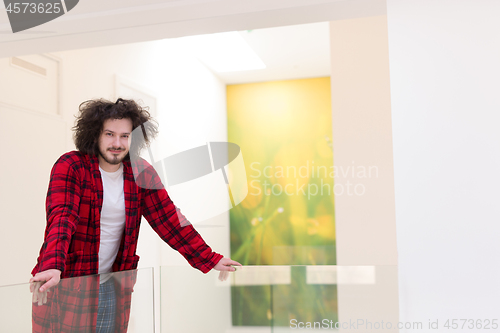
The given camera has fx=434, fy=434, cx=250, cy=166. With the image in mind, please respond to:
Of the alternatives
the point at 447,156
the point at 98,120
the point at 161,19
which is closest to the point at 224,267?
A: the point at 98,120

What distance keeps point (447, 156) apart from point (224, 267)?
969mm

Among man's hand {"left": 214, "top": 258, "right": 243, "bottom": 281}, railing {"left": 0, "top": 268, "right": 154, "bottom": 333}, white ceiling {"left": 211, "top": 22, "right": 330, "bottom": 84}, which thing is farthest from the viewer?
white ceiling {"left": 211, "top": 22, "right": 330, "bottom": 84}

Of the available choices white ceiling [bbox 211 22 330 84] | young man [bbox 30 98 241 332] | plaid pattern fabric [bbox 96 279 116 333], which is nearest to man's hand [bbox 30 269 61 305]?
young man [bbox 30 98 241 332]

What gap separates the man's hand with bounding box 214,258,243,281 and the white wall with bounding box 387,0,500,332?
2.11 feet

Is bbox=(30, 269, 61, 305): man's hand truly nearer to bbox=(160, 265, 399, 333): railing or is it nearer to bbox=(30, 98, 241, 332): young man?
bbox=(30, 98, 241, 332): young man

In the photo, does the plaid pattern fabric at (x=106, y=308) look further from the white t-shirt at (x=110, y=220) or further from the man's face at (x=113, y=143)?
the man's face at (x=113, y=143)

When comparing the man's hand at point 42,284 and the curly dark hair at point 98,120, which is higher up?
the curly dark hair at point 98,120

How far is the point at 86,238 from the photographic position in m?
1.63

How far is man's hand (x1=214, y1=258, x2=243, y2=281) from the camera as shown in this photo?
1682 millimetres

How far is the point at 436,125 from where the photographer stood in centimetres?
168

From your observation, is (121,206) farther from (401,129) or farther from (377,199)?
(377,199)

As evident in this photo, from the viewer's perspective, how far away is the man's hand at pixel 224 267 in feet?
5.52

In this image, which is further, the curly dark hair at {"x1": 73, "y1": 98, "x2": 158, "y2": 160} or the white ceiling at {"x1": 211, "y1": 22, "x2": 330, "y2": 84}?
the white ceiling at {"x1": 211, "y1": 22, "x2": 330, "y2": 84}

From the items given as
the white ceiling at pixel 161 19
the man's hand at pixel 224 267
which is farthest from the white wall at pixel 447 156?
the man's hand at pixel 224 267
